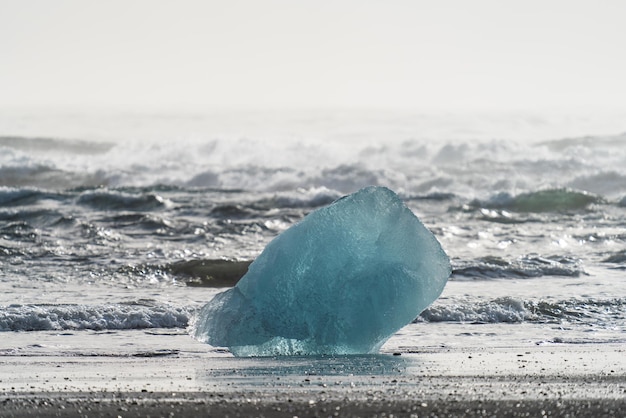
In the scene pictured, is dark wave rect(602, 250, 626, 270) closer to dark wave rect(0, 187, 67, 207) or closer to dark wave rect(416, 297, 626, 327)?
dark wave rect(416, 297, 626, 327)

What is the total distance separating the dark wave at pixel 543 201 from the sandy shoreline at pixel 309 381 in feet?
63.7

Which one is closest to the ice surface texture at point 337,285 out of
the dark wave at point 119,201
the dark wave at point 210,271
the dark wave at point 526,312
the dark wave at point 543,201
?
the dark wave at point 526,312

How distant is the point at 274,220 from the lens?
21266 millimetres

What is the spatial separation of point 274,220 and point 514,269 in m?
8.33

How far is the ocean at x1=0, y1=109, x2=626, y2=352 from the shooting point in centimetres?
963

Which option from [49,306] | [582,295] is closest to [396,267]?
[49,306]

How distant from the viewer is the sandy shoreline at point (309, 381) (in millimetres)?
4781

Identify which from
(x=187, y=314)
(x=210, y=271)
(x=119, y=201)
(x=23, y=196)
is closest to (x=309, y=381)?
(x=187, y=314)

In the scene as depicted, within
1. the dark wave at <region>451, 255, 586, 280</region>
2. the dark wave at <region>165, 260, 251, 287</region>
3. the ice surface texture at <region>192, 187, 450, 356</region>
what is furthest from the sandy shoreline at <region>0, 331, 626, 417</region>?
the dark wave at <region>451, 255, 586, 280</region>

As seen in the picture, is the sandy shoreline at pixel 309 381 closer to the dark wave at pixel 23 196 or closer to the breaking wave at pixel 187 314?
the breaking wave at pixel 187 314

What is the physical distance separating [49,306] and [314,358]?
352 cm

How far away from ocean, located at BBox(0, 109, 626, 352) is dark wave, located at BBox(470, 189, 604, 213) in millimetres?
57

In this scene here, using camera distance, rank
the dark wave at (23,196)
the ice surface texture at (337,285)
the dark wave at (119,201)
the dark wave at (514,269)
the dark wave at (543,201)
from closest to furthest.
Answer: the ice surface texture at (337,285)
the dark wave at (514,269)
the dark wave at (119,201)
the dark wave at (23,196)
the dark wave at (543,201)

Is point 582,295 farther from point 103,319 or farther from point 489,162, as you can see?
point 489,162
